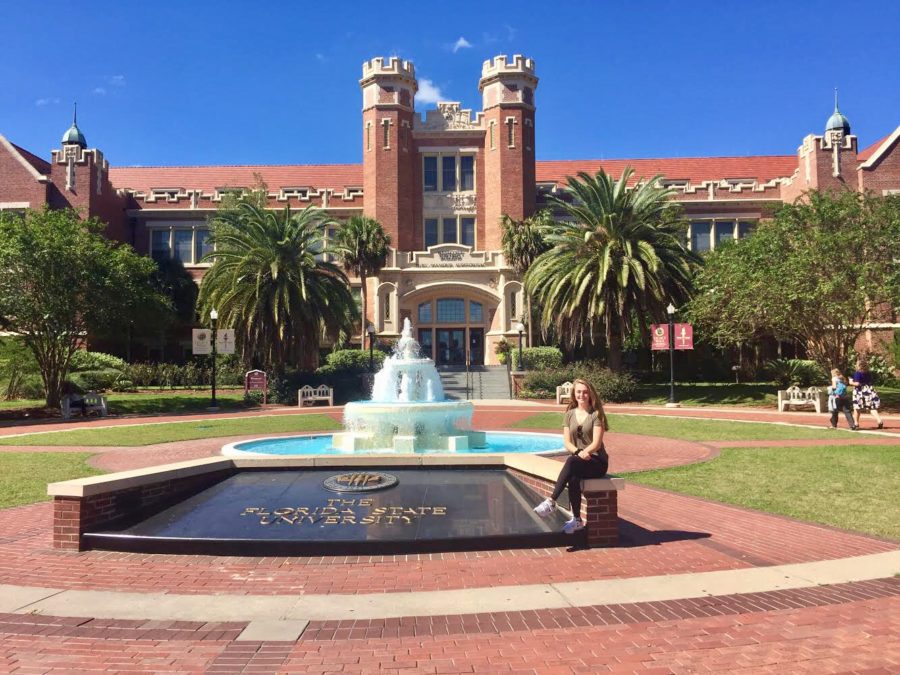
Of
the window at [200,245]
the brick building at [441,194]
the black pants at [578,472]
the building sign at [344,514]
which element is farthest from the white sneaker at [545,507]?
the window at [200,245]

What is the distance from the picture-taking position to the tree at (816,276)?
75.1ft

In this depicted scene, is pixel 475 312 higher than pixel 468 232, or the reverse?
pixel 468 232

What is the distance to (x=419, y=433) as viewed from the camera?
13523 mm

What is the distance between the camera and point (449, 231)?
42281 mm

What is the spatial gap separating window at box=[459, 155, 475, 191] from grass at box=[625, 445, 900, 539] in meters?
32.4

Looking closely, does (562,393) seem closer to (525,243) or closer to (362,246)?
(525,243)

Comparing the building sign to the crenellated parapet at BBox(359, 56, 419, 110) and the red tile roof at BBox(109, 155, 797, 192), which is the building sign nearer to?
the crenellated parapet at BBox(359, 56, 419, 110)

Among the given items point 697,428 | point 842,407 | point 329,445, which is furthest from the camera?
point 697,428

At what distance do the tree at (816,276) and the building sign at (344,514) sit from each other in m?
21.0

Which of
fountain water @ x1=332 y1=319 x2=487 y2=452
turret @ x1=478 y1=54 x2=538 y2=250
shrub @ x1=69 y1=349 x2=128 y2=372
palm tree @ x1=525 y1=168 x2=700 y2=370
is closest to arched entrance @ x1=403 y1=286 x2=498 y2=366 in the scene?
turret @ x1=478 y1=54 x2=538 y2=250

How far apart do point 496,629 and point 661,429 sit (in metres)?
14.8

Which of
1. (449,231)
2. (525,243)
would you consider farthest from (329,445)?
(449,231)

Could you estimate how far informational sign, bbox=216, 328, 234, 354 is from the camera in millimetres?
26195

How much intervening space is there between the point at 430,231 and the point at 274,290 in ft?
54.7
